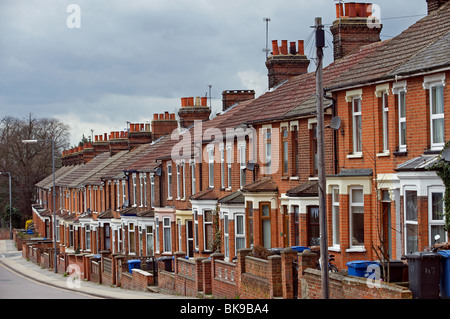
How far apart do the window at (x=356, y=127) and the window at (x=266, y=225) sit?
6.15 meters

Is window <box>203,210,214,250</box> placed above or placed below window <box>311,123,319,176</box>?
below

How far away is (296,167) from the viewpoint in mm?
28516

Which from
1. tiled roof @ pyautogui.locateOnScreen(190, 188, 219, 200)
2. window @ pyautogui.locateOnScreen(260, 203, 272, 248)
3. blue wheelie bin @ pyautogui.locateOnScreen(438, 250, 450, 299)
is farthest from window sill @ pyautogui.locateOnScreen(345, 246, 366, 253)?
tiled roof @ pyautogui.locateOnScreen(190, 188, 219, 200)

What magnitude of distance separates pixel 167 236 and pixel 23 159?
65497 mm

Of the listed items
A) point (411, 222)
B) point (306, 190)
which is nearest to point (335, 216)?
point (306, 190)

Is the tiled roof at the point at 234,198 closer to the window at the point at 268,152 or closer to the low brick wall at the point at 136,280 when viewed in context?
the window at the point at 268,152

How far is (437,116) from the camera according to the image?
2052 cm

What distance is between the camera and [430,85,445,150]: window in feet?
66.9

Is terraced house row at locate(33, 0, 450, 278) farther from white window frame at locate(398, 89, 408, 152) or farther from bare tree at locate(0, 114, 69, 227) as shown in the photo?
bare tree at locate(0, 114, 69, 227)

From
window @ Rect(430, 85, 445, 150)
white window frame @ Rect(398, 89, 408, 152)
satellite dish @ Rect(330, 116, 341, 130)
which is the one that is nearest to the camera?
window @ Rect(430, 85, 445, 150)

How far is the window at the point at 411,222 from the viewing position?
67.7 ft

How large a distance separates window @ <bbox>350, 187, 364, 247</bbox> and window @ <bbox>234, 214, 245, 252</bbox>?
795 cm
